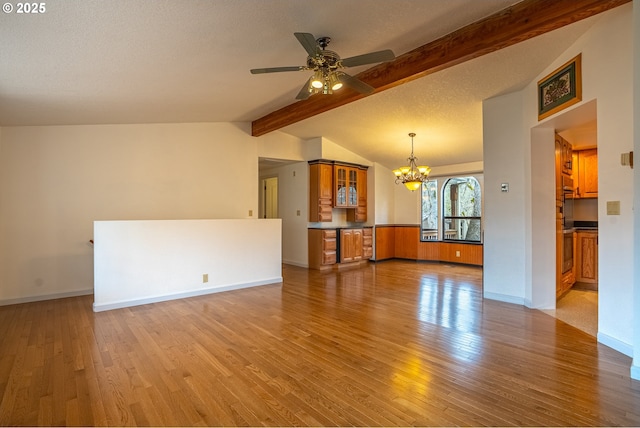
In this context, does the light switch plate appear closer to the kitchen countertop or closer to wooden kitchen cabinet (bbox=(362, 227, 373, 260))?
the kitchen countertop

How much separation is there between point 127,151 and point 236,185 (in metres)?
1.82

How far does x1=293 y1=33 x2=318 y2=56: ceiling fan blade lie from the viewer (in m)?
2.38

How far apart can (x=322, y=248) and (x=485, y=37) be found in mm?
Answer: 4845

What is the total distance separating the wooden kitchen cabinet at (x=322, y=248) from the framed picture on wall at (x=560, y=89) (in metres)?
4.31

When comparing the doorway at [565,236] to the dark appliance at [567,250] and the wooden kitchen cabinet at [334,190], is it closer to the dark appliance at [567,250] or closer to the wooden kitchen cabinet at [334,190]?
the dark appliance at [567,250]

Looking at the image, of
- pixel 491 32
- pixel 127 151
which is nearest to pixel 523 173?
pixel 491 32

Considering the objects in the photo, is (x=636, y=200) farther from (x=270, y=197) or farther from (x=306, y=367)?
(x=270, y=197)

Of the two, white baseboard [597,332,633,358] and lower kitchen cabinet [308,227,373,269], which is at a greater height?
lower kitchen cabinet [308,227,373,269]

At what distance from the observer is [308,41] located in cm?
247

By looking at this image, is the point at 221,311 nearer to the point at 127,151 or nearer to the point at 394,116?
the point at 127,151

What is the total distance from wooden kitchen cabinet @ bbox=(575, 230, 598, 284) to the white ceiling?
2442 mm

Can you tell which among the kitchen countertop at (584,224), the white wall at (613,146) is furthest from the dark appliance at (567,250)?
the white wall at (613,146)

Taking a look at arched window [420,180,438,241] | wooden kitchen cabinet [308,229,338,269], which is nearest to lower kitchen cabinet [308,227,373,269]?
wooden kitchen cabinet [308,229,338,269]

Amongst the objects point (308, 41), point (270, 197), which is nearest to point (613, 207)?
point (308, 41)
